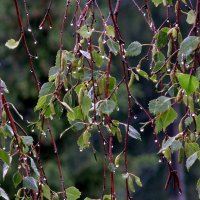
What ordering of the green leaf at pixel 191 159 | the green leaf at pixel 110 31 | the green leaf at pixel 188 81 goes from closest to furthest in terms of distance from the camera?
the green leaf at pixel 188 81, the green leaf at pixel 191 159, the green leaf at pixel 110 31

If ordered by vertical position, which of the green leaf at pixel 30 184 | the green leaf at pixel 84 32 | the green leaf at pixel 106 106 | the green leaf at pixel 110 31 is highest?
the green leaf at pixel 84 32

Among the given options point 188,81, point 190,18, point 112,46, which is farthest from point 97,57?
point 188,81

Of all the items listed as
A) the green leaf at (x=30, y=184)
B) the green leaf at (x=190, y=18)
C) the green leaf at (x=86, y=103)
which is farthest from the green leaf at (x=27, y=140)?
the green leaf at (x=190, y=18)

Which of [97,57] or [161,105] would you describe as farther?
[97,57]

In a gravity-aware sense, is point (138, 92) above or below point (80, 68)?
below

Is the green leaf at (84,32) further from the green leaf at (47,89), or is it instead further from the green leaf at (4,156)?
the green leaf at (4,156)

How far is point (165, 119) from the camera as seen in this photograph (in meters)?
1.19

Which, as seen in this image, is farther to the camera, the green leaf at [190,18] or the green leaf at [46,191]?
the green leaf at [46,191]

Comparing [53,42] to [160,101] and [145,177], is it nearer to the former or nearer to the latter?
[145,177]

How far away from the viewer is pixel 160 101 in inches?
45.3

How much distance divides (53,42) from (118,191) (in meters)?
1.70

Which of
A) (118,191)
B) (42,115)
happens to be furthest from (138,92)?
(42,115)

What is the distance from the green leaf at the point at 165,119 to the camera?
1.18 metres

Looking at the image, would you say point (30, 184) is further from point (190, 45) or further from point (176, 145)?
point (190, 45)
